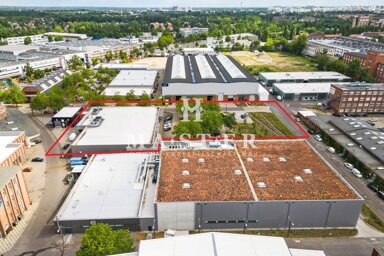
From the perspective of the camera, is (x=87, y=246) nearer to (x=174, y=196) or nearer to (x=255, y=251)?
(x=174, y=196)

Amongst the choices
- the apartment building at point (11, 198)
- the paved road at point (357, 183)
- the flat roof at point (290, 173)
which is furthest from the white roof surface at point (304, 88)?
the apartment building at point (11, 198)

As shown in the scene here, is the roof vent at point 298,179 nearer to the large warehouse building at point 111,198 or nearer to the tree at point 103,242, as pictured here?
the large warehouse building at point 111,198

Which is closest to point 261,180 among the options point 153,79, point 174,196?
point 174,196

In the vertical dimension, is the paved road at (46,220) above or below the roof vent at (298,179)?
below

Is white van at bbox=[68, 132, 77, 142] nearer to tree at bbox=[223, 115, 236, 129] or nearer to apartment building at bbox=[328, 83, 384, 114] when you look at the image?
tree at bbox=[223, 115, 236, 129]

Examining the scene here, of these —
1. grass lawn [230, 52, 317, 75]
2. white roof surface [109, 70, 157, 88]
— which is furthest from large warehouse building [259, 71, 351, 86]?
white roof surface [109, 70, 157, 88]

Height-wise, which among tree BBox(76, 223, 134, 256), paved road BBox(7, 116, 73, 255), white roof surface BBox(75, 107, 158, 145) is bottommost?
paved road BBox(7, 116, 73, 255)

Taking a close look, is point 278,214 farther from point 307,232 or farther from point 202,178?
point 202,178
